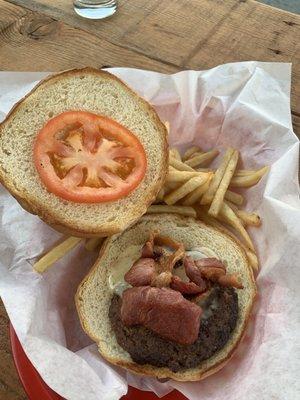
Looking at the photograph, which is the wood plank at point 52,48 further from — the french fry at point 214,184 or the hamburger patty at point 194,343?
the hamburger patty at point 194,343

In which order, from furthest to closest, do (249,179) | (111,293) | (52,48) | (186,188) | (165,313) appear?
1. (52,48)
2. (249,179)
3. (186,188)
4. (111,293)
5. (165,313)

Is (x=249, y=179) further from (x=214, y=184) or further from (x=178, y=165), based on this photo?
(x=178, y=165)

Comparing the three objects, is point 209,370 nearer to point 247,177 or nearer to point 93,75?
point 247,177

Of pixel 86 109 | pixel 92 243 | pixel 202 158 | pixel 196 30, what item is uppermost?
pixel 86 109

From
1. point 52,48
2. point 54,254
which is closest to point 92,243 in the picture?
point 54,254

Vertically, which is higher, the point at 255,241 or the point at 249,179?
the point at 249,179

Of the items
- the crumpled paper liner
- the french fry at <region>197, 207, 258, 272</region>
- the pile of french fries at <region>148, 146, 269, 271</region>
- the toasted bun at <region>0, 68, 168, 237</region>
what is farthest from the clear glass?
the french fry at <region>197, 207, 258, 272</region>

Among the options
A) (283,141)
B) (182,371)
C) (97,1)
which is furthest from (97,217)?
(97,1)

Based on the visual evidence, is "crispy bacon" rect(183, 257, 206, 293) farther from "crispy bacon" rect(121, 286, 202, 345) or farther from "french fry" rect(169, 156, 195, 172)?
"french fry" rect(169, 156, 195, 172)
